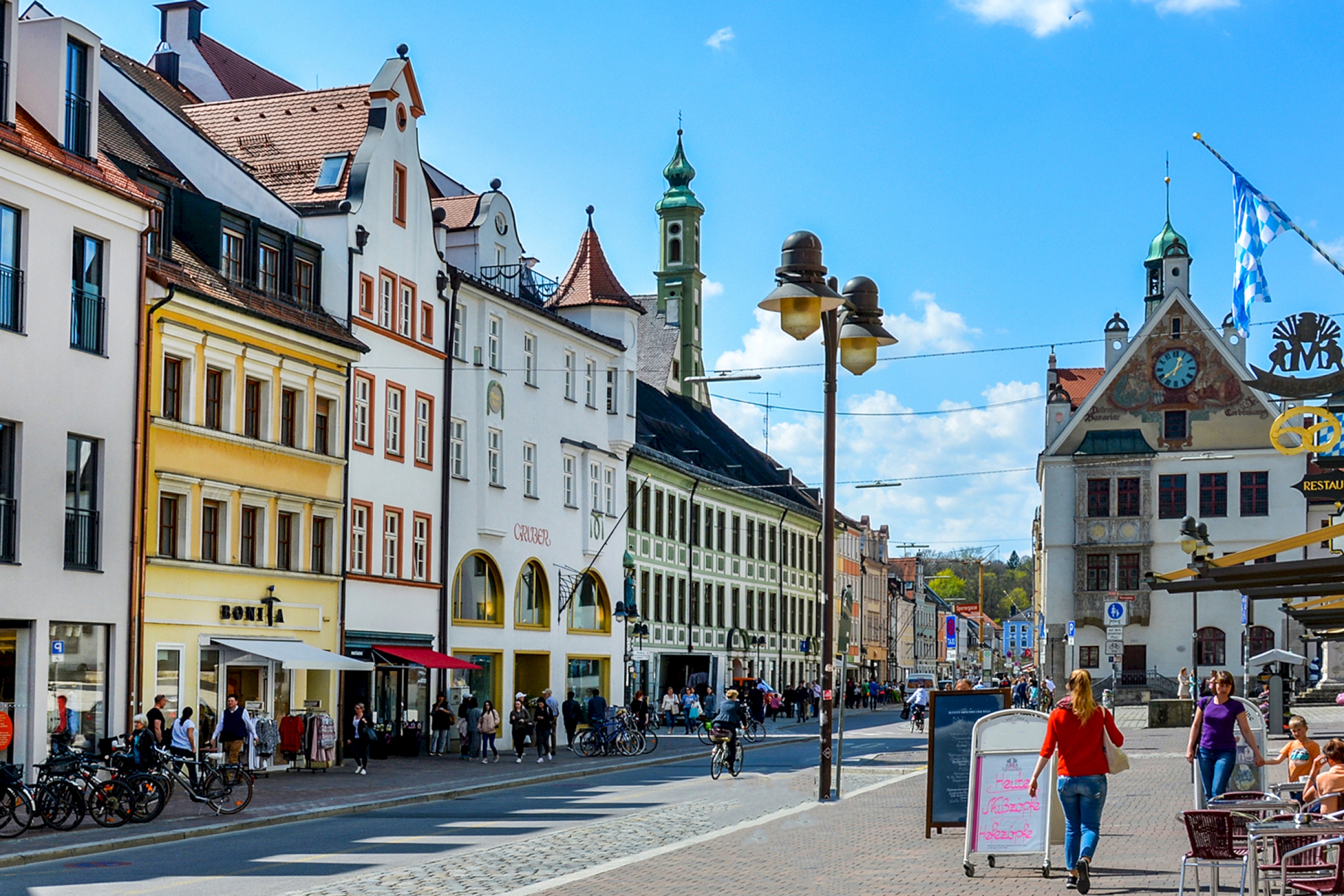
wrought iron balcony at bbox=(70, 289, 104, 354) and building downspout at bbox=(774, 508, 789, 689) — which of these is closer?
wrought iron balcony at bbox=(70, 289, 104, 354)

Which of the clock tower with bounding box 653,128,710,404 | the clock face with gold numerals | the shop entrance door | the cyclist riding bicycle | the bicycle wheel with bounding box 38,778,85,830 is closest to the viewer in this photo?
the bicycle wheel with bounding box 38,778,85,830

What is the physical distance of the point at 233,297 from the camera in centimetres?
3475

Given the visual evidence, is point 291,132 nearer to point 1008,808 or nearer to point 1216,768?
point 1216,768

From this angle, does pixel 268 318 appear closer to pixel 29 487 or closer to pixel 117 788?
pixel 29 487

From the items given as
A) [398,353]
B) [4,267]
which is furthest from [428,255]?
[4,267]

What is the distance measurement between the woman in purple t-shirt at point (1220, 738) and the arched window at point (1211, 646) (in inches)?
2327

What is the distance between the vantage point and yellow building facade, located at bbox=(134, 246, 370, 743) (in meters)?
31.9

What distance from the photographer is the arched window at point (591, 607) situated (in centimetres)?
5259

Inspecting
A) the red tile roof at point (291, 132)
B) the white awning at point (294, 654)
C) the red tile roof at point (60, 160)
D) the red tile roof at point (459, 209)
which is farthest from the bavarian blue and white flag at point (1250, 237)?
the red tile roof at point (459, 209)

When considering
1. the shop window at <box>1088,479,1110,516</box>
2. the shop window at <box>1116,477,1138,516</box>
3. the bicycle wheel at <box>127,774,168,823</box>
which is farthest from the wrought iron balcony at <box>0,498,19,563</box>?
the shop window at <box>1116,477,1138,516</box>

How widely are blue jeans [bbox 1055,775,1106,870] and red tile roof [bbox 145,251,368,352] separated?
22052 mm

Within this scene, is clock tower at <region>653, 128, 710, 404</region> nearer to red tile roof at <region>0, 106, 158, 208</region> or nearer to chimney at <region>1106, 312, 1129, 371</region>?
chimney at <region>1106, 312, 1129, 371</region>

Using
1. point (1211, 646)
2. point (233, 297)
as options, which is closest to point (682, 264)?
point (1211, 646)

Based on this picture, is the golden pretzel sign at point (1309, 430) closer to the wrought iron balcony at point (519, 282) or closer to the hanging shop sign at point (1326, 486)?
the hanging shop sign at point (1326, 486)
